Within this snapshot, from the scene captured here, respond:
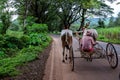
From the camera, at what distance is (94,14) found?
7644 cm

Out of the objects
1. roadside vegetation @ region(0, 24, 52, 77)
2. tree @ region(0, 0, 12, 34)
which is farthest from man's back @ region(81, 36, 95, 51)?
tree @ region(0, 0, 12, 34)

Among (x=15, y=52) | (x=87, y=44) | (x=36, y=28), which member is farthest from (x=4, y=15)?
(x=87, y=44)

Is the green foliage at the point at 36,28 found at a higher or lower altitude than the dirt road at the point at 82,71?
higher

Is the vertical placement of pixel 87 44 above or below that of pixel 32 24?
below

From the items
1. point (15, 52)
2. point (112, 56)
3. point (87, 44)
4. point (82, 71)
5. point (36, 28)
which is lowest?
point (82, 71)

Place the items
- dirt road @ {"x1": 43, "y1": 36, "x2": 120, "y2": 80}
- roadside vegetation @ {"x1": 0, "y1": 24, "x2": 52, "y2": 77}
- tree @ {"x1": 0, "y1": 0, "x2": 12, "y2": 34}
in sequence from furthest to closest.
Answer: tree @ {"x1": 0, "y1": 0, "x2": 12, "y2": 34}, roadside vegetation @ {"x1": 0, "y1": 24, "x2": 52, "y2": 77}, dirt road @ {"x1": 43, "y1": 36, "x2": 120, "y2": 80}

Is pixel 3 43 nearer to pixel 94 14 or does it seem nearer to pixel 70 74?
pixel 70 74

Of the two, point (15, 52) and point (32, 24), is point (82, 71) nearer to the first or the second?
point (15, 52)

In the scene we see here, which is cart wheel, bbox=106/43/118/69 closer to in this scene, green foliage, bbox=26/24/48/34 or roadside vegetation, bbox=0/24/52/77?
roadside vegetation, bbox=0/24/52/77

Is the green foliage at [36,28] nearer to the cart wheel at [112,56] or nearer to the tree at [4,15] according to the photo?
the tree at [4,15]

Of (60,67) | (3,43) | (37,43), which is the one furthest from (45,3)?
(60,67)

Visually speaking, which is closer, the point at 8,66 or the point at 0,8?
the point at 8,66

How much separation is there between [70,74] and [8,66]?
2620 mm

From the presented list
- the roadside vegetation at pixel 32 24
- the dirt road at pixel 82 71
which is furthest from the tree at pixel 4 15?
the dirt road at pixel 82 71
